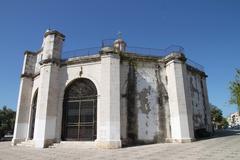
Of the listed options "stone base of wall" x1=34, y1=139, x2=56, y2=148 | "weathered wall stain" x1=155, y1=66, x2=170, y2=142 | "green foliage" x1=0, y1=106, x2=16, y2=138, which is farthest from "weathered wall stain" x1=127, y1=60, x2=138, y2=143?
"green foliage" x1=0, y1=106, x2=16, y2=138

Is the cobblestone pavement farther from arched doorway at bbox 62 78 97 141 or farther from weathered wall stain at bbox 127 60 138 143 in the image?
weathered wall stain at bbox 127 60 138 143

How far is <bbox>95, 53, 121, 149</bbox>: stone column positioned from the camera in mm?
12805

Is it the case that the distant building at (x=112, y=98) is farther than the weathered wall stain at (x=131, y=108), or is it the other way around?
the weathered wall stain at (x=131, y=108)

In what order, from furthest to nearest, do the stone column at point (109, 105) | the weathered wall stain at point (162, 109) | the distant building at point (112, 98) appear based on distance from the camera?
1. the weathered wall stain at point (162, 109)
2. the distant building at point (112, 98)
3. the stone column at point (109, 105)

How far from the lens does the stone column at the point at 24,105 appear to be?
18312 millimetres

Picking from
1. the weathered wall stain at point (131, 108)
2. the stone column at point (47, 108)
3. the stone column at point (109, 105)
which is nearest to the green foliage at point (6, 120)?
the stone column at point (47, 108)

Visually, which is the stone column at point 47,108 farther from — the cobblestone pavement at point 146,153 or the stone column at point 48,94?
the cobblestone pavement at point 146,153

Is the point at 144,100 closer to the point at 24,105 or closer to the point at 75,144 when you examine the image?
the point at 75,144

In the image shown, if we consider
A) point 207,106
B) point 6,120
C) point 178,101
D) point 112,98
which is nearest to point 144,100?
point 178,101

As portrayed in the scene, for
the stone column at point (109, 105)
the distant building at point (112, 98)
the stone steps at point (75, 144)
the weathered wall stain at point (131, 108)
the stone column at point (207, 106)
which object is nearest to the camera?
the stone column at point (109, 105)

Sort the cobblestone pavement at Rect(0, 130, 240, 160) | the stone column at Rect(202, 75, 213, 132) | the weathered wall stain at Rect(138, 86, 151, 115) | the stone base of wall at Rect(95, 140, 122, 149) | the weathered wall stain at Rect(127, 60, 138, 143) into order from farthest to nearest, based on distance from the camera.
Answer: the stone column at Rect(202, 75, 213, 132) < the weathered wall stain at Rect(138, 86, 151, 115) < the weathered wall stain at Rect(127, 60, 138, 143) < the stone base of wall at Rect(95, 140, 122, 149) < the cobblestone pavement at Rect(0, 130, 240, 160)

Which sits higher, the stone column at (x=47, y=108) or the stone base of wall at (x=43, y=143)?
the stone column at (x=47, y=108)

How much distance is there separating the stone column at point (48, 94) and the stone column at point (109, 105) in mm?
3709

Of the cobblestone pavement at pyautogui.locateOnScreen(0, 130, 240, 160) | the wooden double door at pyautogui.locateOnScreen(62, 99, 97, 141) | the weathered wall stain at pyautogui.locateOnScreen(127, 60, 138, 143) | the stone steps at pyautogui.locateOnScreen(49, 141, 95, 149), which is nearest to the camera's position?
the cobblestone pavement at pyautogui.locateOnScreen(0, 130, 240, 160)
